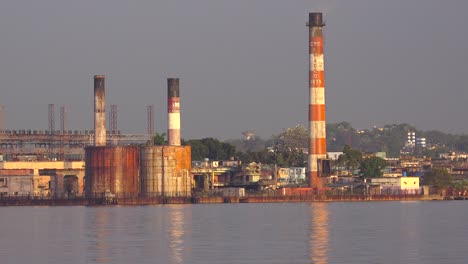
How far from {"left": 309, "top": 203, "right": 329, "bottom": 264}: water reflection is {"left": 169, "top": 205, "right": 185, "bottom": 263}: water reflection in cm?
581

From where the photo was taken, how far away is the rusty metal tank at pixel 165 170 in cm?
14811

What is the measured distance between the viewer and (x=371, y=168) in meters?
183

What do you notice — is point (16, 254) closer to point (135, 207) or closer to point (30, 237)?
point (30, 237)

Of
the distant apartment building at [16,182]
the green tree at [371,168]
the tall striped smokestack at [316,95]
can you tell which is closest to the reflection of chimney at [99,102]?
the distant apartment building at [16,182]

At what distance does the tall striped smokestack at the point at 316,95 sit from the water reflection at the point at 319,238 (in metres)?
27.0

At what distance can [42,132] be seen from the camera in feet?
567

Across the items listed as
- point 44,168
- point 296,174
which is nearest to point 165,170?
point 44,168

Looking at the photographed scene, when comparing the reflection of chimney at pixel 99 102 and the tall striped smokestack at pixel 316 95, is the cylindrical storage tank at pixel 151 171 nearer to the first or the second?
the reflection of chimney at pixel 99 102

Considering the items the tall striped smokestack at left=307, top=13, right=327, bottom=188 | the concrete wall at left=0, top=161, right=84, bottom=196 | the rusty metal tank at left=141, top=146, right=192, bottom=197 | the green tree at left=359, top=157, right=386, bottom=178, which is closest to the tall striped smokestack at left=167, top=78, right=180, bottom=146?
the rusty metal tank at left=141, top=146, right=192, bottom=197

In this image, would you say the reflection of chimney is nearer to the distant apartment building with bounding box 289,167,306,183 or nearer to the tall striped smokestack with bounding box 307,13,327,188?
the tall striped smokestack with bounding box 307,13,327,188

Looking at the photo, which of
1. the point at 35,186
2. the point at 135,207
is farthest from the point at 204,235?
the point at 35,186

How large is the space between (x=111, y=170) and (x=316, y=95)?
24214mm

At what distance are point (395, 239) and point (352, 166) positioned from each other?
396ft

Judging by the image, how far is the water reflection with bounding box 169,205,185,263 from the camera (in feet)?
202
